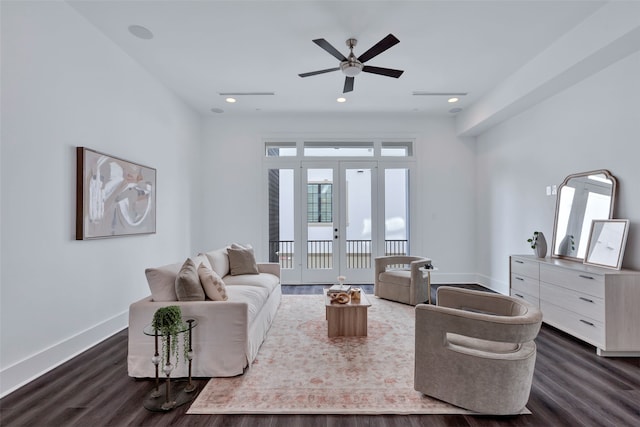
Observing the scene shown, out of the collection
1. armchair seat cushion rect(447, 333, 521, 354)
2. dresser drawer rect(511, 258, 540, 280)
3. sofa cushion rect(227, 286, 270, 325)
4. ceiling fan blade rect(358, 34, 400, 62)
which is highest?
ceiling fan blade rect(358, 34, 400, 62)

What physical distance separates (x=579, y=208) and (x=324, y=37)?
11.5 feet

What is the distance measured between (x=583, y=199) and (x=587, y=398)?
89.4 inches

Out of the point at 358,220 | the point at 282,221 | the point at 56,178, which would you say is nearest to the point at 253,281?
the point at 56,178

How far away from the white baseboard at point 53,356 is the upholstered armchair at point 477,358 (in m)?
2.95

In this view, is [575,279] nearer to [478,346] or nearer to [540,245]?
[540,245]

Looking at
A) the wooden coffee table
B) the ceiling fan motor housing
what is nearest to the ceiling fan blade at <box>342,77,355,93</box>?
the ceiling fan motor housing

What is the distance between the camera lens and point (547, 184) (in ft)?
13.4

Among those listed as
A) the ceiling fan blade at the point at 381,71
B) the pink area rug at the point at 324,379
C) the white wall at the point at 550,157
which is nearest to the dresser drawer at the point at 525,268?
the white wall at the point at 550,157

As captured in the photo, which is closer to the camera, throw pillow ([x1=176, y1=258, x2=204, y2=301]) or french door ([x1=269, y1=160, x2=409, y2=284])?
throw pillow ([x1=176, y1=258, x2=204, y2=301])

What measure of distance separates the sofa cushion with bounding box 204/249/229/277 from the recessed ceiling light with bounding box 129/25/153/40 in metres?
2.47

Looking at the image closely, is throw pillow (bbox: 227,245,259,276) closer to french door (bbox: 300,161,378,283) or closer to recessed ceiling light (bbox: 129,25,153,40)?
french door (bbox: 300,161,378,283)

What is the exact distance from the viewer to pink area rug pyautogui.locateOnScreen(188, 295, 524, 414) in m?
2.02

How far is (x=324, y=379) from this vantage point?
237 cm

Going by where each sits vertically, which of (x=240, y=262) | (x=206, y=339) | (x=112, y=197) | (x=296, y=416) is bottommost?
(x=296, y=416)
